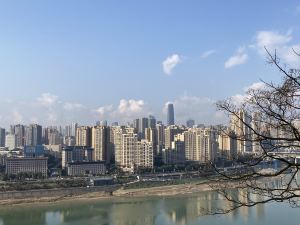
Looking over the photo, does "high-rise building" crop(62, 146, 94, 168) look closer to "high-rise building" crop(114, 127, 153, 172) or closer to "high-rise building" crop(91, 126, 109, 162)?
"high-rise building" crop(91, 126, 109, 162)

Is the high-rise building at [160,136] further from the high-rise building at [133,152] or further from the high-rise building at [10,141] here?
the high-rise building at [10,141]

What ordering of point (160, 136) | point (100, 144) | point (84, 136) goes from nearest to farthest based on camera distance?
point (100, 144) < point (84, 136) < point (160, 136)

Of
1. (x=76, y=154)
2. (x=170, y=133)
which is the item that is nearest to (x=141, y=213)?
(x=76, y=154)

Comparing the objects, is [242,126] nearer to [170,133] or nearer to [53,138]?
[170,133]

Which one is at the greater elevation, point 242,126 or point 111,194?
point 242,126

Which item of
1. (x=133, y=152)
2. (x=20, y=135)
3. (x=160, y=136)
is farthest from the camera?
(x=20, y=135)

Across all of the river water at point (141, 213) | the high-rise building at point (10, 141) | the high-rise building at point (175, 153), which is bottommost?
the river water at point (141, 213)

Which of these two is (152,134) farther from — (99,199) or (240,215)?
(240,215)

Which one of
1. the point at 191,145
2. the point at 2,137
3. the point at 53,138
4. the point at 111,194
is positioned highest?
the point at 2,137

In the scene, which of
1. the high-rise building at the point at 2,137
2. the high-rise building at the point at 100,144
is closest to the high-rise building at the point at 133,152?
the high-rise building at the point at 100,144
